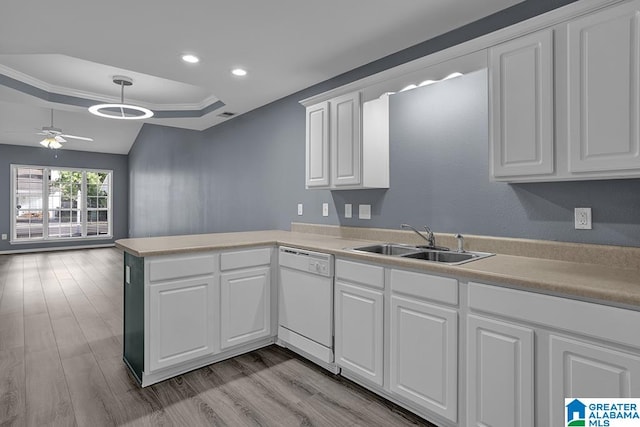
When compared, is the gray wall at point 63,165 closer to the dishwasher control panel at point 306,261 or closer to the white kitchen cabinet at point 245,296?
the white kitchen cabinet at point 245,296

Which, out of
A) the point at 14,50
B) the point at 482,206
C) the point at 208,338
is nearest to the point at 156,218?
the point at 14,50

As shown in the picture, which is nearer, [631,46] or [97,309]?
[631,46]

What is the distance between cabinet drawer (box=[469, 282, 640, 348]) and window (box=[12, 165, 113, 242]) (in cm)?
1029

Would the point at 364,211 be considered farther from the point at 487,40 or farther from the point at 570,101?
the point at 570,101

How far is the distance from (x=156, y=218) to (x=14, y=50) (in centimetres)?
506

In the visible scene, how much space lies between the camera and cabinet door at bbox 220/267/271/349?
2691mm

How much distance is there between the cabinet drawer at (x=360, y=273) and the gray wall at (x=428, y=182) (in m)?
0.73

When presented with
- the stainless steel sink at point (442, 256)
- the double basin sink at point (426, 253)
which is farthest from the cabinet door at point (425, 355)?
the stainless steel sink at point (442, 256)

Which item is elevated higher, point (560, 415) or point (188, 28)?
point (188, 28)

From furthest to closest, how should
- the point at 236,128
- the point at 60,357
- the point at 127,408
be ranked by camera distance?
the point at 236,128
the point at 60,357
the point at 127,408

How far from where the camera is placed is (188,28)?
250cm

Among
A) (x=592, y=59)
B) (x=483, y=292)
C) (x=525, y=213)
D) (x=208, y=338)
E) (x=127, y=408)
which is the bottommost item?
(x=127, y=408)

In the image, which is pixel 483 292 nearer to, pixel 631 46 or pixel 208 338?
pixel 631 46

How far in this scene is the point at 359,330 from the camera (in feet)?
7.54
